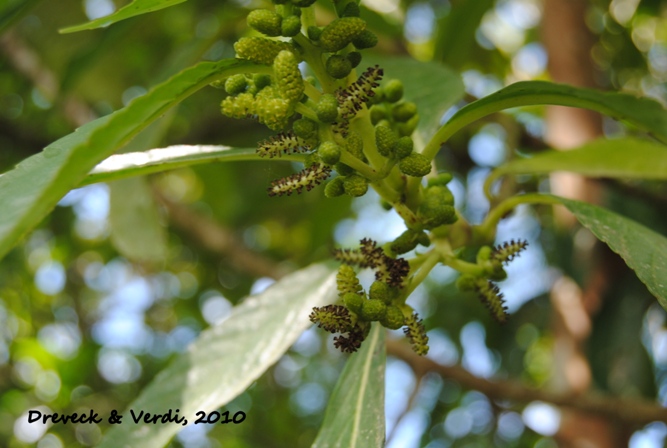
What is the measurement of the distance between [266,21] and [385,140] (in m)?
0.19

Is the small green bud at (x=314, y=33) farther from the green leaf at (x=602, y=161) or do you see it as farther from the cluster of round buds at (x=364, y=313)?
the green leaf at (x=602, y=161)

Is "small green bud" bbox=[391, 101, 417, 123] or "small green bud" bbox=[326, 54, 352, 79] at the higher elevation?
"small green bud" bbox=[326, 54, 352, 79]

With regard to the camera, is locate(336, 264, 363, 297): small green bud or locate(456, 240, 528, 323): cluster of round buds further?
locate(456, 240, 528, 323): cluster of round buds

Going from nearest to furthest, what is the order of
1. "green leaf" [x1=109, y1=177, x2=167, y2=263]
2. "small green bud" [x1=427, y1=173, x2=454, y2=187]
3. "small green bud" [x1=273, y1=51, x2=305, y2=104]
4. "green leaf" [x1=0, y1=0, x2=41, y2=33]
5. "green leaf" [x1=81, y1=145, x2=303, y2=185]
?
"small green bud" [x1=273, y1=51, x2=305, y2=104] < "green leaf" [x1=81, y1=145, x2=303, y2=185] < "small green bud" [x1=427, y1=173, x2=454, y2=187] < "green leaf" [x1=0, y1=0, x2=41, y2=33] < "green leaf" [x1=109, y1=177, x2=167, y2=263]

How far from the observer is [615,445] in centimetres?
A: 168

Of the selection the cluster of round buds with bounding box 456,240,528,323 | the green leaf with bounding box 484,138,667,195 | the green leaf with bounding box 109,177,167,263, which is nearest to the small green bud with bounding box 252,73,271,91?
the cluster of round buds with bounding box 456,240,528,323

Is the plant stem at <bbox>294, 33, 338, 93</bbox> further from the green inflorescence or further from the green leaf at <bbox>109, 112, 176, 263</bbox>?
the green leaf at <bbox>109, 112, 176, 263</bbox>

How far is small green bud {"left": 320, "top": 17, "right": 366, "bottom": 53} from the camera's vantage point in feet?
2.37

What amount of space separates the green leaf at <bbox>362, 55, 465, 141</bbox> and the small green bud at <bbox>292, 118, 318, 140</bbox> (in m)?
0.43

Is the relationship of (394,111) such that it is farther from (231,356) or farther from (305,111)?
(231,356)

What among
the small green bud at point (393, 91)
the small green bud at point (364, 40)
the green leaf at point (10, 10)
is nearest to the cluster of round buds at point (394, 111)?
the small green bud at point (393, 91)

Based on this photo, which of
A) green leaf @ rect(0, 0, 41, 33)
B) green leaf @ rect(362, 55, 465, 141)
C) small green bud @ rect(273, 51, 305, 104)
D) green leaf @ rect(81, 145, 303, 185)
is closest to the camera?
small green bud @ rect(273, 51, 305, 104)

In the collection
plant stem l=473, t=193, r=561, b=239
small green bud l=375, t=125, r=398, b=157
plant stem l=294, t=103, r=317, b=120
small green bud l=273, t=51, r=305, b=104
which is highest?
small green bud l=273, t=51, r=305, b=104

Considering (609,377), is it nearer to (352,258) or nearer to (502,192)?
(502,192)
